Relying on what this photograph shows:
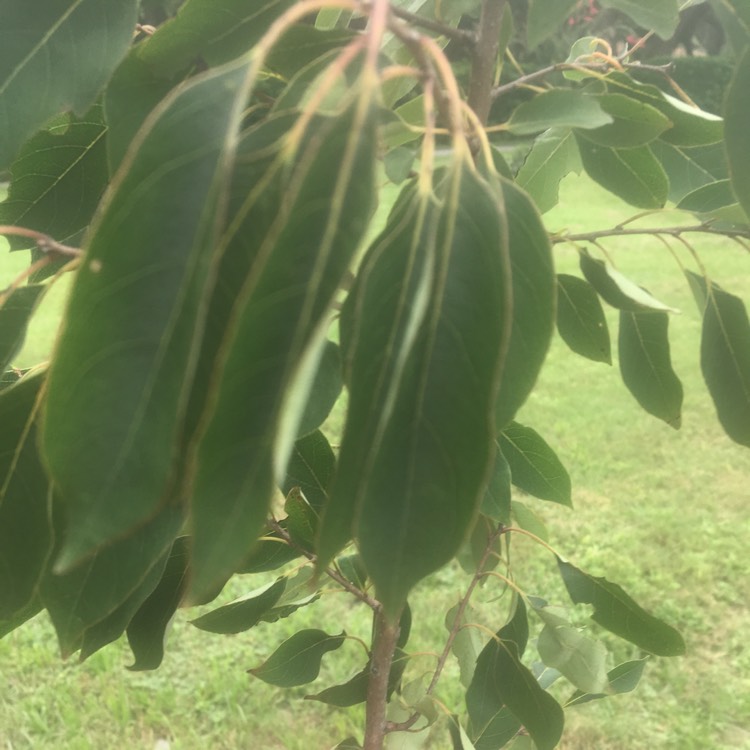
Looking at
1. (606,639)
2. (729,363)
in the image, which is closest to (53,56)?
(729,363)

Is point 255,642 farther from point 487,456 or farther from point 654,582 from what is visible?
point 487,456

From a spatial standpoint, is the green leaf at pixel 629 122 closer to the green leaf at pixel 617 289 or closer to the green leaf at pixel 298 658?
the green leaf at pixel 617 289

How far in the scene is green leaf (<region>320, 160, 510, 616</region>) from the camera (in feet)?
0.93

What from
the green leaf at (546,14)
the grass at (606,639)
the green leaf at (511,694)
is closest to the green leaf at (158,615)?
the green leaf at (511,694)

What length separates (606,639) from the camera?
5.65 feet

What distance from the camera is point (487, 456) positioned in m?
0.28

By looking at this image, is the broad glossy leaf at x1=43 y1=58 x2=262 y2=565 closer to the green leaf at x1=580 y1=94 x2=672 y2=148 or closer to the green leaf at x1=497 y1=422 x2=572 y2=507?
the green leaf at x1=580 y1=94 x2=672 y2=148

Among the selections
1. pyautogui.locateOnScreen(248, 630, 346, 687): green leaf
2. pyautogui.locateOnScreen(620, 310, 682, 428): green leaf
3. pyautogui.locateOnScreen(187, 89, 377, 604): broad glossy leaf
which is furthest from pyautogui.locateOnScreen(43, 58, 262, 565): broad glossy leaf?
pyautogui.locateOnScreen(248, 630, 346, 687): green leaf

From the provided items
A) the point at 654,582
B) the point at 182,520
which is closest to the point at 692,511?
the point at 654,582

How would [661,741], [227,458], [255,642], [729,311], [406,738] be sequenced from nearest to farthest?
[227,458] < [729,311] < [406,738] < [661,741] < [255,642]

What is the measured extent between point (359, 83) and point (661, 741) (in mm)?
1571

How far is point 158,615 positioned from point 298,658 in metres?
0.27

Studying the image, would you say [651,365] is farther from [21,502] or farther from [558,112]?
[21,502]

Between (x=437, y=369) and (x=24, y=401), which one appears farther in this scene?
(x=24, y=401)
